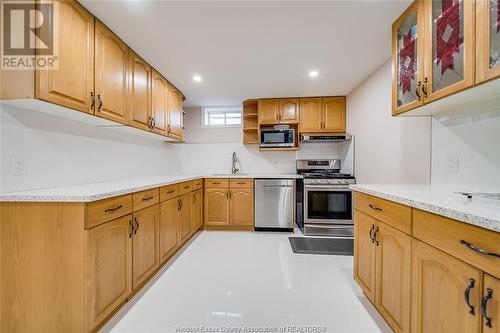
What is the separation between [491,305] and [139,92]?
2.95 m

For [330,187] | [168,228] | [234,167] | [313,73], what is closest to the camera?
[168,228]

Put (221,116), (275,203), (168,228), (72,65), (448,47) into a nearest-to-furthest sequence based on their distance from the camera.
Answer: (448,47) < (72,65) < (168,228) < (275,203) < (221,116)

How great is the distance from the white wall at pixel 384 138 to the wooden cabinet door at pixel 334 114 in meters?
0.19

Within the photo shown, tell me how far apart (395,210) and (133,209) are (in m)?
1.88

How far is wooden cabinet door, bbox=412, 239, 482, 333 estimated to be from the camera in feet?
2.70

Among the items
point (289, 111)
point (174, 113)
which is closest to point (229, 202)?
point (174, 113)

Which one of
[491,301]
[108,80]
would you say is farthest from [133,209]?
[491,301]

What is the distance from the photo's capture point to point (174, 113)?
11.0ft

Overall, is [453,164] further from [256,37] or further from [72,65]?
[72,65]

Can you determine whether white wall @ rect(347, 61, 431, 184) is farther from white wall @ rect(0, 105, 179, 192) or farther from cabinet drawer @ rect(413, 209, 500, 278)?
white wall @ rect(0, 105, 179, 192)

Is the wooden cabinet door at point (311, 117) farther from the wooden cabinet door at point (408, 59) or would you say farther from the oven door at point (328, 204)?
the wooden cabinet door at point (408, 59)

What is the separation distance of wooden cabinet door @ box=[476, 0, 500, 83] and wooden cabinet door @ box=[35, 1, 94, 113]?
98.0 inches

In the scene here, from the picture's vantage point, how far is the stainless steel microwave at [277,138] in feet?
12.6

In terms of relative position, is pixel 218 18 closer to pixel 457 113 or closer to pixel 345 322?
pixel 457 113
